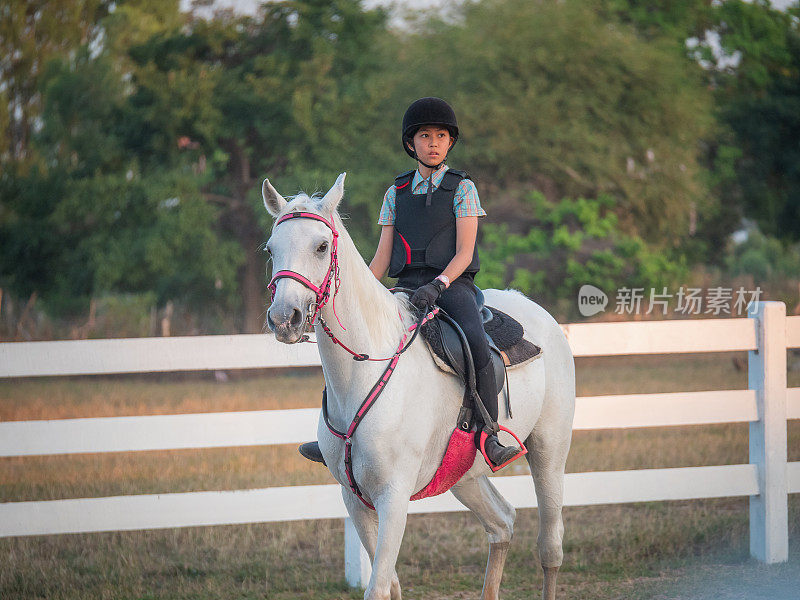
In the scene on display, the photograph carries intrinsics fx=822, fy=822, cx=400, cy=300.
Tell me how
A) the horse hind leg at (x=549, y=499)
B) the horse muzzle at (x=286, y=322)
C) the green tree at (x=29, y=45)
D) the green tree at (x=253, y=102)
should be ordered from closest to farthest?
Answer: 1. the horse muzzle at (x=286, y=322)
2. the horse hind leg at (x=549, y=499)
3. the green tree at (x=253, y=102)
4. the green tree at (x=29, y=45)

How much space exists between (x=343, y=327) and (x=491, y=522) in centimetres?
182

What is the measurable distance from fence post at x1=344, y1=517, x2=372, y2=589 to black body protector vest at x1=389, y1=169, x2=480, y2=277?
7.00 feet

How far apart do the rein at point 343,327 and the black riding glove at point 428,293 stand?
16 cm

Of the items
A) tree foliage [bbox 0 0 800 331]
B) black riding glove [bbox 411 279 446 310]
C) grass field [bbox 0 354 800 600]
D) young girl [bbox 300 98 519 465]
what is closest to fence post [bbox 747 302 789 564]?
grass field [bbox 0 354 800 600]

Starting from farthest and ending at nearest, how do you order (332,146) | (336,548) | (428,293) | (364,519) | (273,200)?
(332,146) < (336,548) < (364,519) < (428,293) < (273,200)

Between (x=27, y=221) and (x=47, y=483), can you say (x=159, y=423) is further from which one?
(x=27, y=221)

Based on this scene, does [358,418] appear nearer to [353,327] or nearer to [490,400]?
[353,327]

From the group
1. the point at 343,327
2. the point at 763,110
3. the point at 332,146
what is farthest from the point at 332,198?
the point at 763,110

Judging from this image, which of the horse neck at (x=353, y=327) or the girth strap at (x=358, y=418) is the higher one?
the horse neck at (x=353, y=327)

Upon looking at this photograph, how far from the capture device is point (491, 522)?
480 centimetres

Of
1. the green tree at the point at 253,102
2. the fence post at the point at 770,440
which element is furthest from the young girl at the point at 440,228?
the green tree at the point at 253,102

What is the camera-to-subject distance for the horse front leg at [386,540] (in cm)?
353

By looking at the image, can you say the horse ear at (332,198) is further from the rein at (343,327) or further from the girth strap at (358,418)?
the girth strap at (358,418)

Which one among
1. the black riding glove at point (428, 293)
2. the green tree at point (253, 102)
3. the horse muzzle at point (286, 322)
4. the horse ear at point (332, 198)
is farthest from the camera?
the green tree at point (253, 102)
